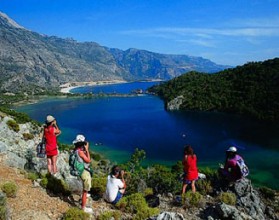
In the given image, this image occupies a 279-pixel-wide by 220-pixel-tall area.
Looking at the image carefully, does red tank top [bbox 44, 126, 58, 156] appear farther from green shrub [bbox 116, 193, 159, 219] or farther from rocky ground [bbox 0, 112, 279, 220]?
green shrub [bbox 116, 193, 159, 219]

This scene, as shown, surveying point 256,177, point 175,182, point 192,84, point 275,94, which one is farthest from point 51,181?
point 192,84

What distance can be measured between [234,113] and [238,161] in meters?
140

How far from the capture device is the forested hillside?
13750 cm

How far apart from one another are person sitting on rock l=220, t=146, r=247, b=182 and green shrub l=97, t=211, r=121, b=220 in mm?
5630

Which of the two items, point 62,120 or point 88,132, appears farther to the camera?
point 62,120

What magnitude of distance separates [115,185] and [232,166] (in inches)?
218

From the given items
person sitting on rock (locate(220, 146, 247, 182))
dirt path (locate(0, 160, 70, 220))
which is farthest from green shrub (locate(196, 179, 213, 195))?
dirt path (locate(0, 160, 70, 220))

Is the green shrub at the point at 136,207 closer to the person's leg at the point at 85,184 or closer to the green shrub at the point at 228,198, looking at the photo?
the person's leg at the point at 85,184

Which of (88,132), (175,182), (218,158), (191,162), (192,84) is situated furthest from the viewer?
(192,84)

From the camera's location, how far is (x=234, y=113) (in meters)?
148

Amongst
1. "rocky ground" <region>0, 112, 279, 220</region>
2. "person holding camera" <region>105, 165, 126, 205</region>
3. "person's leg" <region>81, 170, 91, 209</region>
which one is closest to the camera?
"rocky ground" <region>0, 112, 279, 220</region>

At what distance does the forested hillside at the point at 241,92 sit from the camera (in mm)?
137500

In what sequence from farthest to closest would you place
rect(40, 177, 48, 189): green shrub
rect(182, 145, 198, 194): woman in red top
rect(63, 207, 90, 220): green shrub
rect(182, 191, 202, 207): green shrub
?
1. rect(182, 145, 198, 194): woman in red top
2. rect(182, 191, 202, 207): green shrub
3. rect(40, 177, 48, 189): green shrub
4. rect(63, 207, 90, 220): green shrub

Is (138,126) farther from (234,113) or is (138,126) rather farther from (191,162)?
(191,162)
